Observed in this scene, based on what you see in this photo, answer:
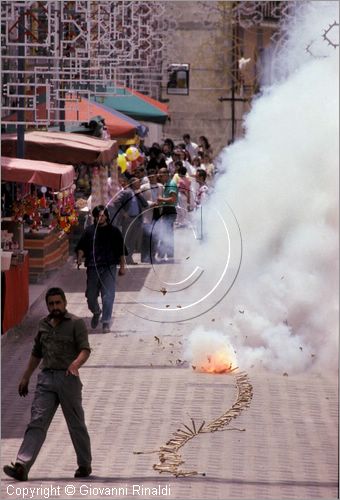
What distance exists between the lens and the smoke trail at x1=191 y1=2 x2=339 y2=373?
45.3ft

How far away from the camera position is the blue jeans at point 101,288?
47.4 feet

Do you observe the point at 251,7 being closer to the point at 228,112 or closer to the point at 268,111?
the point at 228,112

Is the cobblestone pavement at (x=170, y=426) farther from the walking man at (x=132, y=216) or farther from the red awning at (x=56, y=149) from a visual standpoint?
the walking man at (x=132, y=216)

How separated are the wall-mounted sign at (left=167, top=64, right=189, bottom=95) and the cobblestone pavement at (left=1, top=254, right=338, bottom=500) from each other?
19088mm

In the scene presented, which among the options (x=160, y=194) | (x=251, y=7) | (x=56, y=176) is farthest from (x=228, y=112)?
(x=56, y=176)

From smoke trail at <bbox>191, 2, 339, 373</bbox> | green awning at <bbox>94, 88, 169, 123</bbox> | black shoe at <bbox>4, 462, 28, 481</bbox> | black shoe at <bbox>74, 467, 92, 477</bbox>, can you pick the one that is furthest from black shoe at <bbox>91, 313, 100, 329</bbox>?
green awning at <bbox>94, 88, 169, 123</bbox>

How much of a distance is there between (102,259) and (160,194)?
22.9 feet

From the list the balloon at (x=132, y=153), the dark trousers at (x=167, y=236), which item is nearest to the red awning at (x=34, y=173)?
the dark trousers at (x=167, y=236)

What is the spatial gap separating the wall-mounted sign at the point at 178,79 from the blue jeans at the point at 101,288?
1918 centimetres

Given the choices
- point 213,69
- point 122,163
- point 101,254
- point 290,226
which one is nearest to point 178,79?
point 213,69

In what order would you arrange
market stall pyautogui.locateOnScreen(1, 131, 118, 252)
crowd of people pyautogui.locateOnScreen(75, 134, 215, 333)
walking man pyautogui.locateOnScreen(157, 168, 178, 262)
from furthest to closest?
1. walking man pyautogui.locateOnScreen(157, 168, 178, 262)
2. market stall pyautogui.locateOnScreen(1, 131, 118, 252)
3. crowd of people pyautogui.locateOnScreen(75, 134, 215, 333)

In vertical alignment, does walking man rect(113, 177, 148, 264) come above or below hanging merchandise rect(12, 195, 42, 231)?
below

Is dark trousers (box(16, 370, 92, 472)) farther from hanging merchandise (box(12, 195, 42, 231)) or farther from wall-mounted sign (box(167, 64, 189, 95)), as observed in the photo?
wall-mounted sign (box(167, 64, 189, 95))

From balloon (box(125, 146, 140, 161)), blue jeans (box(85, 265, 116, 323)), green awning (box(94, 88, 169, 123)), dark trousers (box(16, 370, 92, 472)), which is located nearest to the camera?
dark trousers (box(16, 370, 92, 472))
